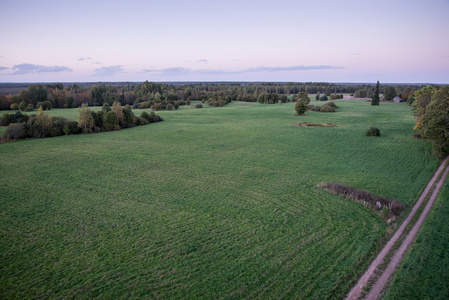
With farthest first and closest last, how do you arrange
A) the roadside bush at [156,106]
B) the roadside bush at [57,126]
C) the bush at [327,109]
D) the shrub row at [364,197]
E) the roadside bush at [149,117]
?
the roadside bush at [156,106] < the bush at [327,109] < the roadside bush at [149,117] < the roadside bush at [57,126] < the shrub row at [364,197]

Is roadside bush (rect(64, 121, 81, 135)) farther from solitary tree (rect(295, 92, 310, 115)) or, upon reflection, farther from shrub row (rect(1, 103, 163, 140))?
solitary tree (rect(295, 92, 310, 115))

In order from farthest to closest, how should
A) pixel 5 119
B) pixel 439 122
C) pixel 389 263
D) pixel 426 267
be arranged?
1. pixel 5 119
2. pixel 439 122
3. pixel 389 263
4. pixel 426 267

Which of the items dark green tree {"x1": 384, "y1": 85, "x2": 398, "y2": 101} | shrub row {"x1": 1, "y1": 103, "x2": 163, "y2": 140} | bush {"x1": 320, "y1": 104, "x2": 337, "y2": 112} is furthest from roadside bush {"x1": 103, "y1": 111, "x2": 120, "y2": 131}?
dark green tree {"x1": 384, "y1": 85, "x2": 398, "y2": 101}

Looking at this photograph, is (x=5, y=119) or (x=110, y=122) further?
(x=110, y=122)

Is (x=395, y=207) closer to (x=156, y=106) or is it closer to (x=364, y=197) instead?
(x=364, y=197)

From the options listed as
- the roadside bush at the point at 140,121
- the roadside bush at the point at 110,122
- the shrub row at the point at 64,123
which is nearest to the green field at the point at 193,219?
the shrub row at the point at 64,123

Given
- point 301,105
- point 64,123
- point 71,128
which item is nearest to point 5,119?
point 64,123

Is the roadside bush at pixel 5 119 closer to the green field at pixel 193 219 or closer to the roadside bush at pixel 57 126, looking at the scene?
the roadside bush at pixel 57 126

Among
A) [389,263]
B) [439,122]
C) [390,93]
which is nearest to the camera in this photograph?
[389,263]
